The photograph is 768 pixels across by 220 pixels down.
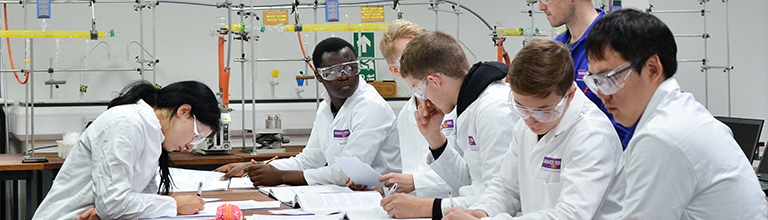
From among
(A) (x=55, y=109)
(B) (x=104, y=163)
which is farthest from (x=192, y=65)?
(B) (x=104, y=163)

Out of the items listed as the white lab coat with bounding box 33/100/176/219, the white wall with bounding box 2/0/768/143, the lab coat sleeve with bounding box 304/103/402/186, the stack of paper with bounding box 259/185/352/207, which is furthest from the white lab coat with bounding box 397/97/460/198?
the white wall with bounding box 2/0/768/143

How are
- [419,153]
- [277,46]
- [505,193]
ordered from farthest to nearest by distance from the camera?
[277,46], [419,153], [505,193]

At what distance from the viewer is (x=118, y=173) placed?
6.88ft

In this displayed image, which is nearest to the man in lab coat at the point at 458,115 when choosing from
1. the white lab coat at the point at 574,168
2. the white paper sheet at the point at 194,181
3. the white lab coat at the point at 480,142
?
the white lab coat at the point at 480,142

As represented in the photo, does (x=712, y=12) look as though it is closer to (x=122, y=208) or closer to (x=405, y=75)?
(x=405, y=75)

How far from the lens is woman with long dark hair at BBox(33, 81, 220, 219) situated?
2.10 metres

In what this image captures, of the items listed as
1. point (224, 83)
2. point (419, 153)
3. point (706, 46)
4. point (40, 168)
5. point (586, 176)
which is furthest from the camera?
point (706, 46)

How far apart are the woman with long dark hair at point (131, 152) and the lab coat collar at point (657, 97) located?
1362 mm

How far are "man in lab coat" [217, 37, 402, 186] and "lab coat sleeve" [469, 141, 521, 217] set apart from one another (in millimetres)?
1081

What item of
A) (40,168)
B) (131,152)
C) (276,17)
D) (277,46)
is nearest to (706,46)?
(277,46)

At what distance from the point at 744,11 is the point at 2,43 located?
5.68 m

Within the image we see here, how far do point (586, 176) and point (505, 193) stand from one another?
37cm

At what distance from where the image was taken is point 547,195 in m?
1.69

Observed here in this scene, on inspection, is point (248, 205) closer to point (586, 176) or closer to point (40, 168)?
point (586, 176)
